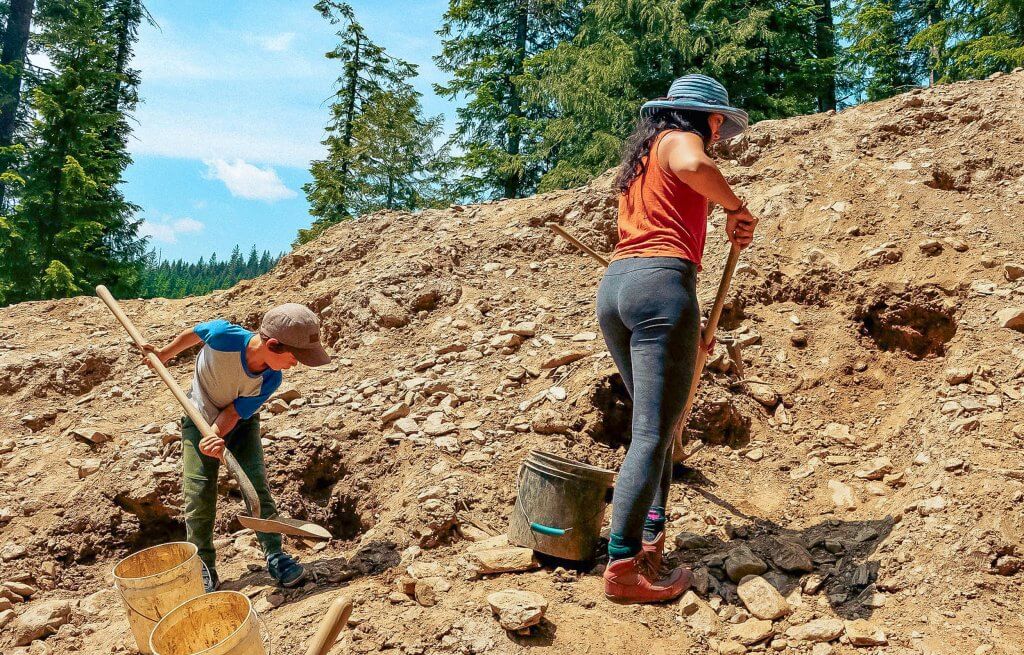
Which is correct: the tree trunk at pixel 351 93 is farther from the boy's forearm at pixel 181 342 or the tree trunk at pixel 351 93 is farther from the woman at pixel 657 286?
the woman at pixel 657 286

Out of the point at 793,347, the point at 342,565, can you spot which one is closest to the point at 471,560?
the point at 342,565

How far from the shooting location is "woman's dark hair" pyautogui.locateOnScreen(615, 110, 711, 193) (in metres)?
2.59

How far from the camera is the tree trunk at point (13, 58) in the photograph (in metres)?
16.2

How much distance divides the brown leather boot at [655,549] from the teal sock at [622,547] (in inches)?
9.7

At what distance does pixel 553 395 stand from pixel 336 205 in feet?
40.9

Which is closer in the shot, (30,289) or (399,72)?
(30,289)

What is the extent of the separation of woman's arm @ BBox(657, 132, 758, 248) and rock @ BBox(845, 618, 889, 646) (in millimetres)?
1587

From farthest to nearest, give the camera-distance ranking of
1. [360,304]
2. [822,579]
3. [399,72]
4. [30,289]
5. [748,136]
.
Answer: [399,72], [30,289], [748,136], [360,304], [822,579]

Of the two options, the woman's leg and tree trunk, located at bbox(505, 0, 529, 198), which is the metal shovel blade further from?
tree trunk, located at bbox(505, 0, 529, 198)

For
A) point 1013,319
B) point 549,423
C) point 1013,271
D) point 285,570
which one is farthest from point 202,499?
point 1013,271

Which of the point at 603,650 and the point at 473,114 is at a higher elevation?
the point at 473,114

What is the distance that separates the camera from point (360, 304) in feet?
19.5

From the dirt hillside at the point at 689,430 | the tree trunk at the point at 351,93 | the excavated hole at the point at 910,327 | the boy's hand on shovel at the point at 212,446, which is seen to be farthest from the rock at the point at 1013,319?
the tree trunk at the point at 351,93

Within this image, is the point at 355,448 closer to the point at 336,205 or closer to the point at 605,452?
the point at 605,452
